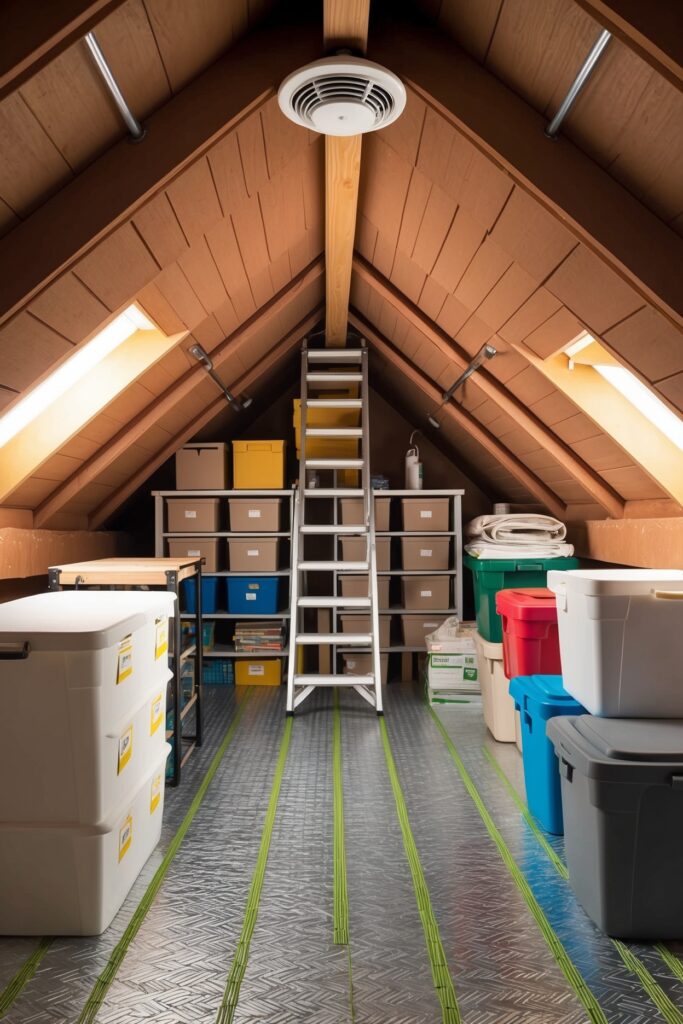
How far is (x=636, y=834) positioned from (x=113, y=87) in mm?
2307

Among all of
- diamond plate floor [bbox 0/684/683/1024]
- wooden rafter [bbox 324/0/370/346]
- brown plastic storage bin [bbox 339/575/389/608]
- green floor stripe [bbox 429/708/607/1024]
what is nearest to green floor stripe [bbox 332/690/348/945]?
diamond plate floor [bbox 0/684/683/1024]

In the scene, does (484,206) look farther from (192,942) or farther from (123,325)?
(192,942)

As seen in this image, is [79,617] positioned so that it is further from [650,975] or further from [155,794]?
[650,975]

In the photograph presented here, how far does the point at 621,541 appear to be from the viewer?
3.70 m

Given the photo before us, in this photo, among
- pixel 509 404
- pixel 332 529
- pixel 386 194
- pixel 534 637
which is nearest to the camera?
pixel 386 194

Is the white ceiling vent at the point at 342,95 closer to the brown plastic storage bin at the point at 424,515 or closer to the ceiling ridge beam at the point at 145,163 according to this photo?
the ceiling ridge beam at the point at 145,163

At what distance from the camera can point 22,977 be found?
1778 mm

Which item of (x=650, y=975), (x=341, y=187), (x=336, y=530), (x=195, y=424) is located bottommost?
(x=650, y=975)

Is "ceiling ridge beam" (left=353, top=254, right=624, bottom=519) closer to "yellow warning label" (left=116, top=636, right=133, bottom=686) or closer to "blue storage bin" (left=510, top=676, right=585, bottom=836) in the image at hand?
"blue storage bin" (left=510, top=676, right=585, bottom=836)

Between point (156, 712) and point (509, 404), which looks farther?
point (509, 404)

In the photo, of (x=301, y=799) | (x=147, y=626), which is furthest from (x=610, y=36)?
(x=301, y=799)

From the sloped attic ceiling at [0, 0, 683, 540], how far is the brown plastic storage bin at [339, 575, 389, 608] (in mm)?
1903

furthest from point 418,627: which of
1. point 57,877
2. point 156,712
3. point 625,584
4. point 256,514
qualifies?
point 57,877

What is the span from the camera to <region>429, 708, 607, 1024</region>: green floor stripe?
1676mm
